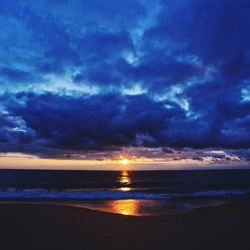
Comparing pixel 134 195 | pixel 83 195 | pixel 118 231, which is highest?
pixel 83 195

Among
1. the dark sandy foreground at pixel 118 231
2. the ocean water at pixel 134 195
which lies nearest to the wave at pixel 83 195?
the ocean water at pixel 134 195

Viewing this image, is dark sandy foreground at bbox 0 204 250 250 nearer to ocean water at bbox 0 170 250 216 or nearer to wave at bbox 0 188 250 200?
ocean water at bbox 0 170 250 216

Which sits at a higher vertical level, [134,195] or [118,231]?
[134,195]

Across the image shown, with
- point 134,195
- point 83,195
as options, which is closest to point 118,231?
Result: point 83,195

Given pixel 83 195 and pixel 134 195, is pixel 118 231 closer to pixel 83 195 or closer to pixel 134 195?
pixel 83 195

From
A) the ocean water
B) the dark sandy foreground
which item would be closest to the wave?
the ocean water

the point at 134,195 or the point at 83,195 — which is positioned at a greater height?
the point at 83,195

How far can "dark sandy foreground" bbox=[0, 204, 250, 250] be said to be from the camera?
1180 cm

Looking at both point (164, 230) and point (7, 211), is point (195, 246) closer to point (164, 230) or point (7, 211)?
point (164, 230)

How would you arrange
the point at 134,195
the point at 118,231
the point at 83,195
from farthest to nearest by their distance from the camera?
the point at 134,195 < the point at 83,195 < the point at 118,231

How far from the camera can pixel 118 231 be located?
46.6 feet

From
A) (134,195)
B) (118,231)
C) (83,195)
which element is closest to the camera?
(118,231)

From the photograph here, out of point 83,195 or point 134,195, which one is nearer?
point 83,195

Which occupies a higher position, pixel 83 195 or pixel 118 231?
pixel 83 195
